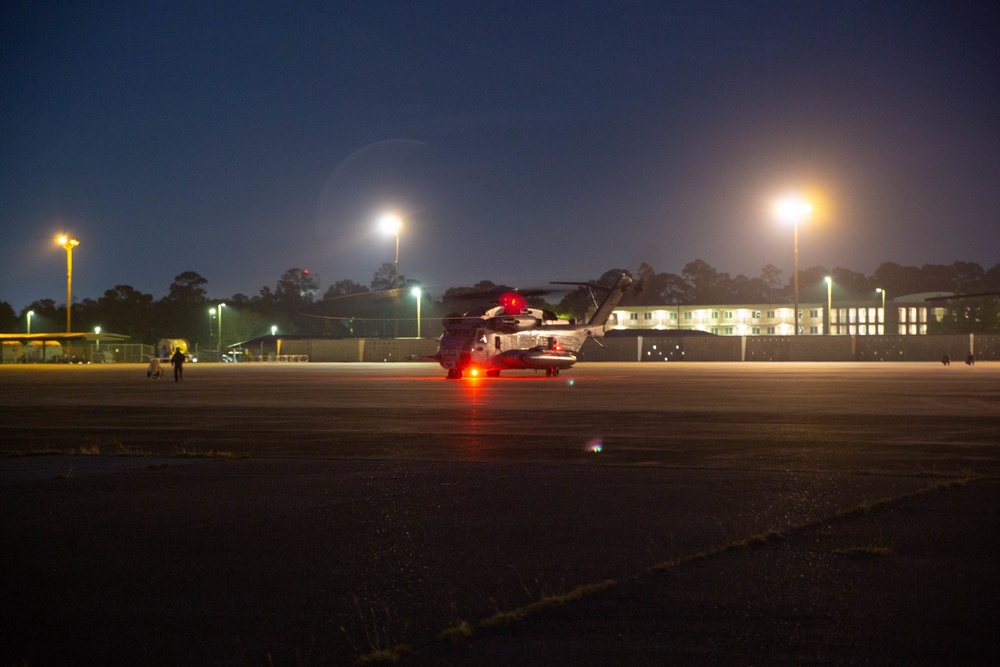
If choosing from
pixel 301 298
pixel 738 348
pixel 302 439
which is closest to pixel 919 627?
pixel 302 439

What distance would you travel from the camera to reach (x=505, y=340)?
34.2 meters

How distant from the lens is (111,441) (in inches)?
501

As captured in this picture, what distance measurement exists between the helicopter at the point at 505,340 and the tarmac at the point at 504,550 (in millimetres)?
20575

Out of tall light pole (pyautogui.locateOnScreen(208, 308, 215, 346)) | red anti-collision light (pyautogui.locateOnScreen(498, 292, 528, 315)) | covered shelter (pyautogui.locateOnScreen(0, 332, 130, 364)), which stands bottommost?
covered shelter (pyautogui.locateOnScreen(0, 332, 130, 364))

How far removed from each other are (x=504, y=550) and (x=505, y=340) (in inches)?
1118

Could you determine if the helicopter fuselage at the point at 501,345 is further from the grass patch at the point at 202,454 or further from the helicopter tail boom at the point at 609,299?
the grass patch at the point at 202,454

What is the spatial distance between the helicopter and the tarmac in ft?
67.5

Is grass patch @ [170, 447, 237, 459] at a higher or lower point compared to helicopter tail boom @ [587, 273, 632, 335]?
lower

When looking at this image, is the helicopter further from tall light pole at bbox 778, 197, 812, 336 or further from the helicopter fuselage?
tall light pole at bbox 778, 197, 812, 336

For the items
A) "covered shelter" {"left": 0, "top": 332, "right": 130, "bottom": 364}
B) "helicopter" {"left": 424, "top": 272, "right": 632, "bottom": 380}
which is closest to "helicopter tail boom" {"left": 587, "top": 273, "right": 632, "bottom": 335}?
"helicopter" {"left": 424, "top": 272, "right": 632, "bottom": 380}

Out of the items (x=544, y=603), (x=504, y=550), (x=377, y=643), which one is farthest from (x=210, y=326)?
(x=377, y=643)

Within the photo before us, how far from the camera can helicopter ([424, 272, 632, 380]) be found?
110 ft

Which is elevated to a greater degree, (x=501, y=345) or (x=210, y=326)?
(x=210, y=326)

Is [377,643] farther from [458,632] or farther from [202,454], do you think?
[202,454]
